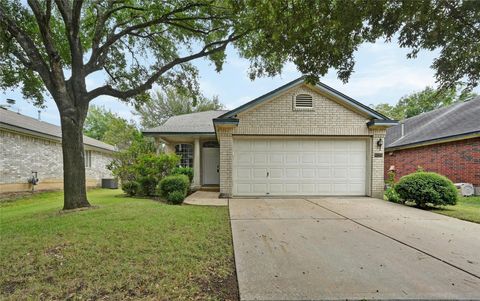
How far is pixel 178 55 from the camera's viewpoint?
10.9 metres

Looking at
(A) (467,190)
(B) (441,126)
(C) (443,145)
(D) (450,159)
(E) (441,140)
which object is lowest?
(A) (467,190)

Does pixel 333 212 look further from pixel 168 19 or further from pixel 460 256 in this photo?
pixel 168 19

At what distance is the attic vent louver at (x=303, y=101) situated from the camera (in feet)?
31.5

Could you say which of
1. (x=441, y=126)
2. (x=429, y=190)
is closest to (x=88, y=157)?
(x=429, y=190)

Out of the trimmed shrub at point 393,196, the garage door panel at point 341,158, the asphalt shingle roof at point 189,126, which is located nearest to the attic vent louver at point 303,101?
the garage door panel at point 341,158

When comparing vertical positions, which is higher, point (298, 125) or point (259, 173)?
point (298, 125)

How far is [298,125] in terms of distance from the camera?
31.1ft

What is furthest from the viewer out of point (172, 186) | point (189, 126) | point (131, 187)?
point (189, 126)

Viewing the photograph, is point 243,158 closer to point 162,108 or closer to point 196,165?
point 196,165

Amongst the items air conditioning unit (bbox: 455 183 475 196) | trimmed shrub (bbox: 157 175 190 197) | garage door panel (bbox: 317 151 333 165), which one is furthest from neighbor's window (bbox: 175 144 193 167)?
air conditioning unit (bbox: 455 183 475 196)

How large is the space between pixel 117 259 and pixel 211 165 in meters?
9.93

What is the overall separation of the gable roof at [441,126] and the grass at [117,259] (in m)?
13.4

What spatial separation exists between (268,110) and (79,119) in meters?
6.57

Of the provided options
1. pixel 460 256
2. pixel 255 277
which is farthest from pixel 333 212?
pixel 255 277
